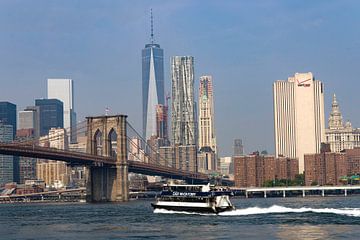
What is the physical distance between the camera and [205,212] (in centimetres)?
8250

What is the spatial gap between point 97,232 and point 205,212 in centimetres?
2097

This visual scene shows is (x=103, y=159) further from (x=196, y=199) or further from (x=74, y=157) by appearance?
(x=196, y=199)

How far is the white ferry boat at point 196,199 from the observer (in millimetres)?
81625

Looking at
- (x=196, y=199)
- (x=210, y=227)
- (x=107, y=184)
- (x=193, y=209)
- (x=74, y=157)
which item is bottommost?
(x=210, y=227)

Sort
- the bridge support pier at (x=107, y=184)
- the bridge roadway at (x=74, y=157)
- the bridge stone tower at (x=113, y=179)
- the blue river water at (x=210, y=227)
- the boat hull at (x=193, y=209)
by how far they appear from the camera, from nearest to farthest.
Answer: the blue river water at (x=210, y=227), the boat hull at (x=193, y=209), the bridge roadway at (x=74, y=157), the bridge stone tower at (x=113, y=179), the bridge support pier at (x=107, y=184)

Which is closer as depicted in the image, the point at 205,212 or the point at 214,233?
the point at 214,233

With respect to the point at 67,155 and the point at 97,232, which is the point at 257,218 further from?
the point at 67,155

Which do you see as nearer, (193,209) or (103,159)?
(193,209)

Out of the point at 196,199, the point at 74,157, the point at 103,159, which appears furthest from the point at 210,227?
the point at 103,159

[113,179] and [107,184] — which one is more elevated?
[113,179]

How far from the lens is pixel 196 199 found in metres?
83.8

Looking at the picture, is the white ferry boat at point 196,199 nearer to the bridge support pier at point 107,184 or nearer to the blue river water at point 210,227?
the blue river water at point 210,227

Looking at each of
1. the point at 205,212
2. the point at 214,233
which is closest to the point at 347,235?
the point at 214,233

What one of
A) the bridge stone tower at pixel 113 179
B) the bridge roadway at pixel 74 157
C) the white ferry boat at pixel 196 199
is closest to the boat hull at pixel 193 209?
the white ferry boat at pixel 196 199
